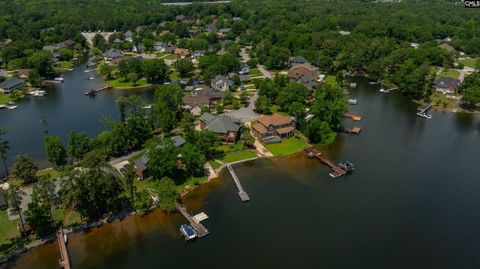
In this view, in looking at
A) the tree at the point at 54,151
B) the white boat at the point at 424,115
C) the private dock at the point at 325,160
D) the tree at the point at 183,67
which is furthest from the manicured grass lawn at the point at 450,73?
the tree at the point at 54,151

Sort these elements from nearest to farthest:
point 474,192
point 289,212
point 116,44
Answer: point 289,212
point 474,192
point 116,44

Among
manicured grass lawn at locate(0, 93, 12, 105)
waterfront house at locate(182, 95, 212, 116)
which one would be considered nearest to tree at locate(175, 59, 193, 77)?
waterfront house at locate(182, 95, 212, 116)

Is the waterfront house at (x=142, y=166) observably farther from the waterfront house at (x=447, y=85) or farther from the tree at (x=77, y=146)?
the waterfront house at (x=447, y=85)

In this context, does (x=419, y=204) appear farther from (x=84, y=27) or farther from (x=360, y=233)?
(x=84, y=27)

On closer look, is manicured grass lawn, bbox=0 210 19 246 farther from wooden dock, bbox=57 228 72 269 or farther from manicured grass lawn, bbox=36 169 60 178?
manicured grass lawn, bbox=36 169 60 178

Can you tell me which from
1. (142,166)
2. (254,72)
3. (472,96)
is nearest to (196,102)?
(142,166)

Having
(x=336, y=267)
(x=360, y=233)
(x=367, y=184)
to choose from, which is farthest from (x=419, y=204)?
(x=336, y=267)
